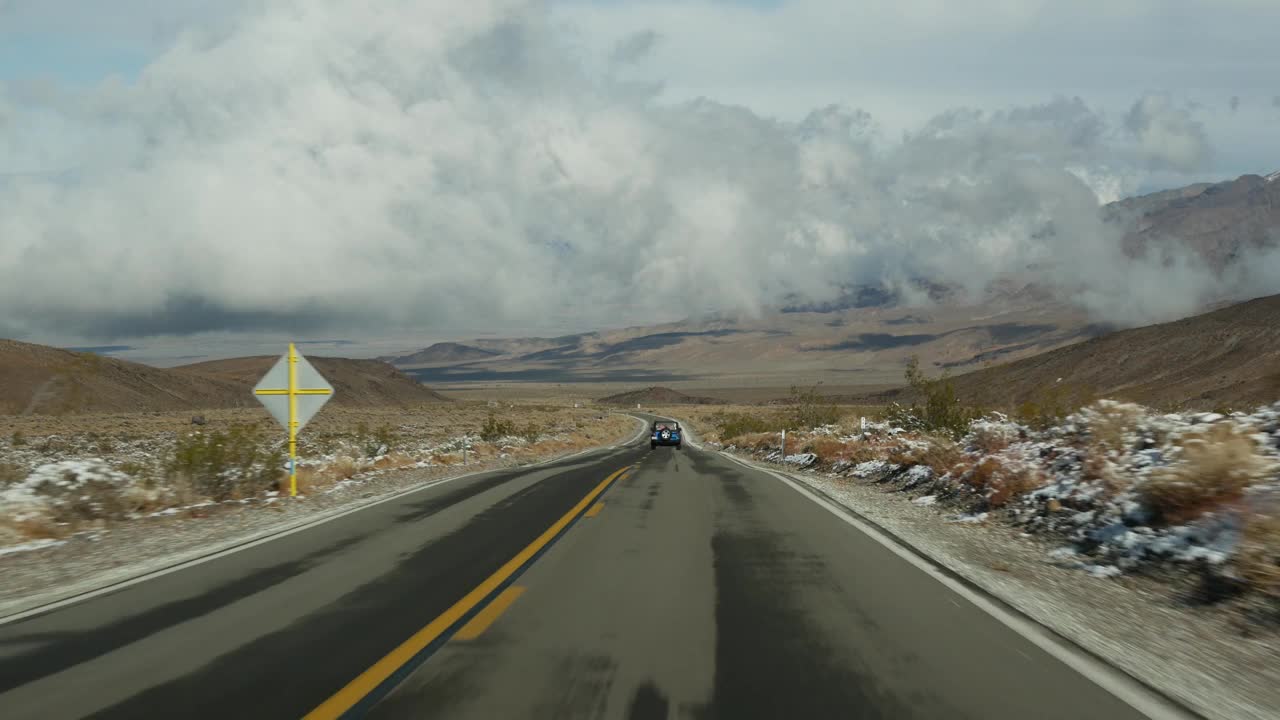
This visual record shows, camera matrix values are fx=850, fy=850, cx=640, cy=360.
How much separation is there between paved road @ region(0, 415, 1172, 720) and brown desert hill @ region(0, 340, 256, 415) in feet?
263

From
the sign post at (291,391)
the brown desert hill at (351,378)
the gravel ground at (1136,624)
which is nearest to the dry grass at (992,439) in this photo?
the gravel ground at (1136,624)

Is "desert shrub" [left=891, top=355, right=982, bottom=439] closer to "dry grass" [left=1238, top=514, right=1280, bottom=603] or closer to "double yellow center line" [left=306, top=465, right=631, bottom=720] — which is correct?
"dry grass" [left=1238, top=514, right=1280, bottom=603]

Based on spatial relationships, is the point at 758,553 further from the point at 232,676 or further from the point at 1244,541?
the point at 232,676

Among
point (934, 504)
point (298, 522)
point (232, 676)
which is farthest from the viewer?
point (934, 504)

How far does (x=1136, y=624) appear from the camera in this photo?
6934 mm

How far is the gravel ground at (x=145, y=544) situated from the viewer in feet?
26.6

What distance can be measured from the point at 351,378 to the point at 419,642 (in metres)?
146

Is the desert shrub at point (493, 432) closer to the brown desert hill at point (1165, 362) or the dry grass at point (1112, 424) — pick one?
the dry grass at point (1112, 424)

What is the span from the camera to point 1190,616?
7.29 meters

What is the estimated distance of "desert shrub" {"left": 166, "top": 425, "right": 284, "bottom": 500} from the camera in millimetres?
15398

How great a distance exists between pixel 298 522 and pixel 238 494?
4.58 meters

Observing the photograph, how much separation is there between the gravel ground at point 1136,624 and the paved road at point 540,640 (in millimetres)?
583

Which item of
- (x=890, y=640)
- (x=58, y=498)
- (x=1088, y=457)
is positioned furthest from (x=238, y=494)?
(x=1088, y=457)

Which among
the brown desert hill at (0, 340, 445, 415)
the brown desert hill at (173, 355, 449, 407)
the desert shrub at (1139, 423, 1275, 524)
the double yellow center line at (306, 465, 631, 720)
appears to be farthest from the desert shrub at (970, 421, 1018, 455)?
the brown desert hill at (173, 355, 449, 407)
